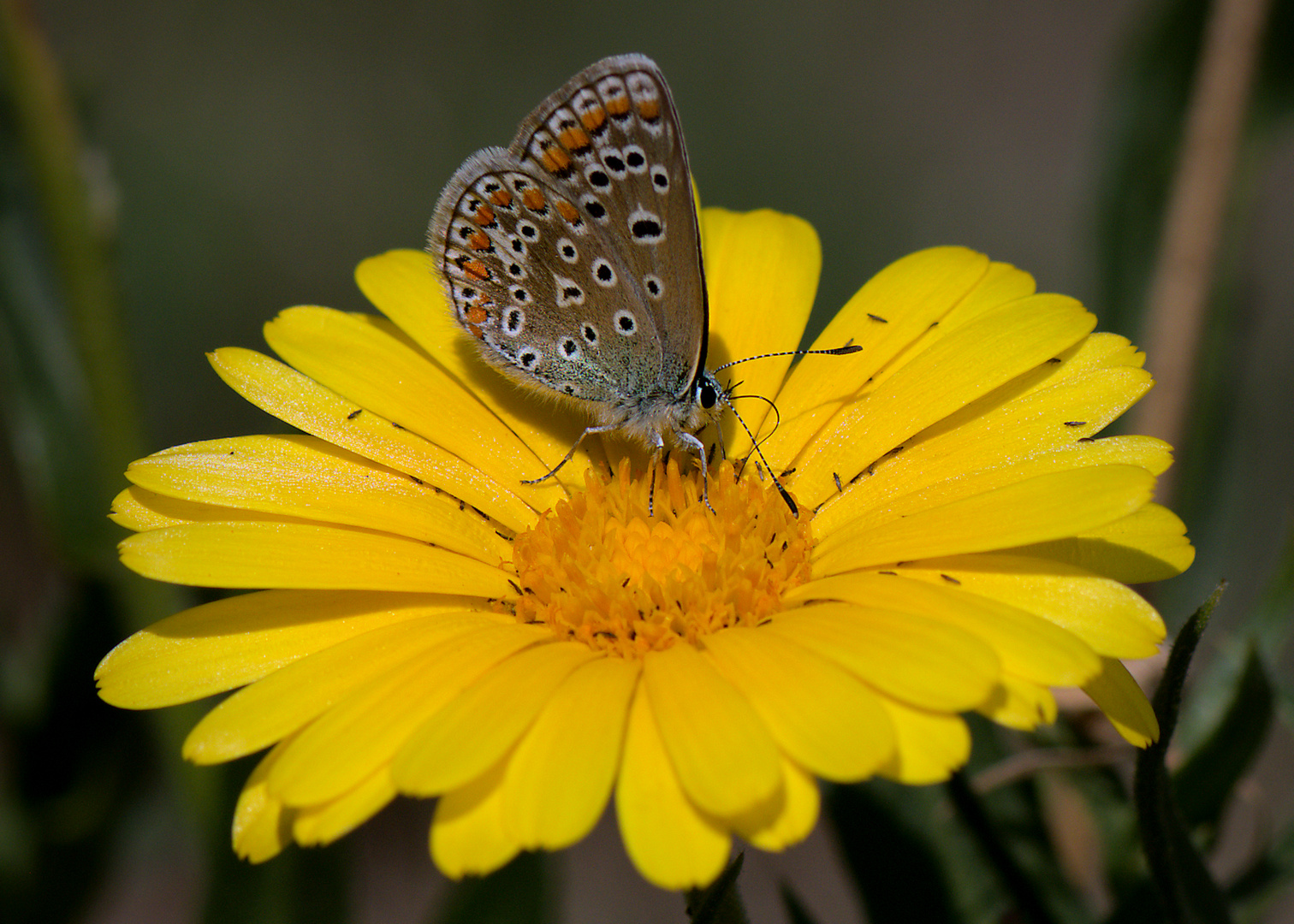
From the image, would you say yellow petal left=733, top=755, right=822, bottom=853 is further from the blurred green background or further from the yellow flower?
the blurred green background

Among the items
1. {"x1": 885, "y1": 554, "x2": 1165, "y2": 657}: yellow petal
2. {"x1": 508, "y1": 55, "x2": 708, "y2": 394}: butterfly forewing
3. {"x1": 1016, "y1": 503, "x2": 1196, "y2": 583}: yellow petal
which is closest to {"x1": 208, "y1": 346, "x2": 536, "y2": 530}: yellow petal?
{"x1": 508, "y1": 55, "x2": 708, "y2": 394}: butterfly forewing

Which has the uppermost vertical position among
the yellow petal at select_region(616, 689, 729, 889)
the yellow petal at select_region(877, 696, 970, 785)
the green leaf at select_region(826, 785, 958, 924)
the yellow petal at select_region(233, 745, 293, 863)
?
the yellow petal at select_region(877, 696, 970, 785)

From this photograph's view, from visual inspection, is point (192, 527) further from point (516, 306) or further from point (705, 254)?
point (705, 254)

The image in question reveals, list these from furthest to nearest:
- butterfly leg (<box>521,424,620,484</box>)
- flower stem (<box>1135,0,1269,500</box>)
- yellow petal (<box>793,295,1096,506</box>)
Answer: butterfly leg (<box>521,424,620,484</box>), flower stem (<box>1135,0,1269,500</box>), yellow petal (<box>793,295,1096,506</box>)

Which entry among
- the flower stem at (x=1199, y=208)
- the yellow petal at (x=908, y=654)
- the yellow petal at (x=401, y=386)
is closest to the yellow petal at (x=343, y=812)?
the yellow petal at (x=908, y=654)

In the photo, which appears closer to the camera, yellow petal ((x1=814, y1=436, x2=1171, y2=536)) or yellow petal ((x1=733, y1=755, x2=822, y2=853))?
yellow petal ((x1=733, y1=755, x2=822, y2=853))

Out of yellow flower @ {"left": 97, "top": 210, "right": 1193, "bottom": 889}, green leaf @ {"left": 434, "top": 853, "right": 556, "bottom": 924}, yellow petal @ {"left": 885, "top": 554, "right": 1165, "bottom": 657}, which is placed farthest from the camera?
green leaf @ {"left": 434, "top": 853, "right": 556, "bottom": 924}

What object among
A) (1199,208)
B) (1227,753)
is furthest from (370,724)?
(1199,208)
